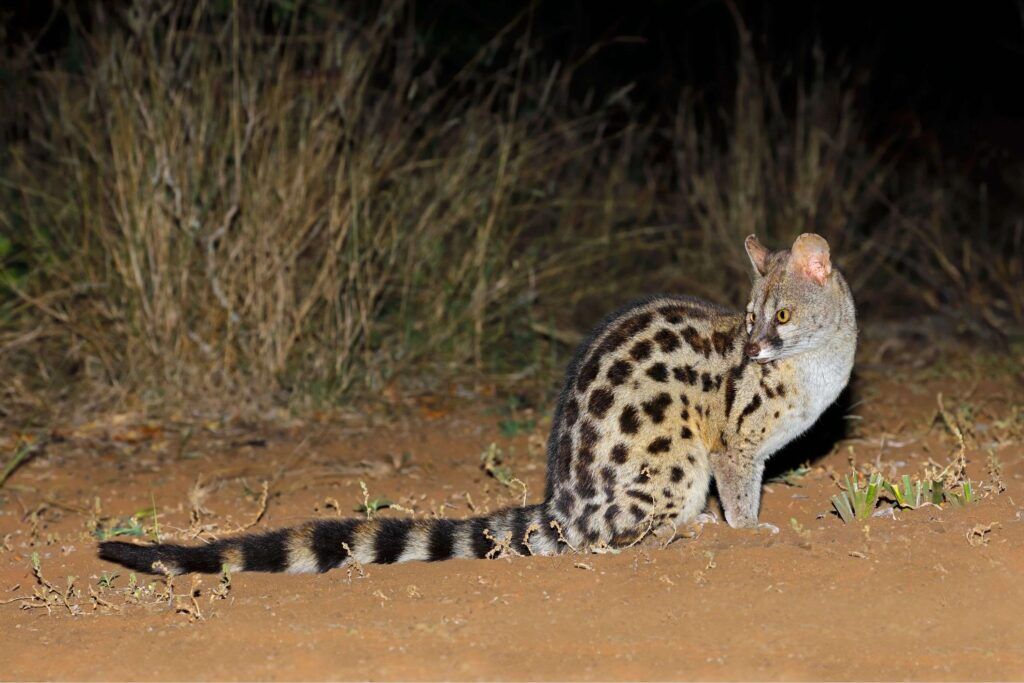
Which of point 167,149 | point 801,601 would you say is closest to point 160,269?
point 167,149

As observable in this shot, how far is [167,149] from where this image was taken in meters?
7.09

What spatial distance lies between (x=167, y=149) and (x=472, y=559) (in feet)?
11.4

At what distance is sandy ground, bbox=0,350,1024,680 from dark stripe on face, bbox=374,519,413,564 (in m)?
0.06

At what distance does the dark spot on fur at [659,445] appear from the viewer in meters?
4.68

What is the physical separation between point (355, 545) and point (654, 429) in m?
1.11

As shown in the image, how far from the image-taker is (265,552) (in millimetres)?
4516

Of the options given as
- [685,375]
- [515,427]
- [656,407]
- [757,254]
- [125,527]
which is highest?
[757,254]

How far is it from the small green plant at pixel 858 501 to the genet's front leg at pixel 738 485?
0.29 meters

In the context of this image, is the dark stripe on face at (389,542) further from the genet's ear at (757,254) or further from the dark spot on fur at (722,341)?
the genet's ear at (757,254)

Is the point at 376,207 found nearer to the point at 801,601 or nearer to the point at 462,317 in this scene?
the point at 462,317

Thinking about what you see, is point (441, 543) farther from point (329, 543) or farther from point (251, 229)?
point (251, 229)

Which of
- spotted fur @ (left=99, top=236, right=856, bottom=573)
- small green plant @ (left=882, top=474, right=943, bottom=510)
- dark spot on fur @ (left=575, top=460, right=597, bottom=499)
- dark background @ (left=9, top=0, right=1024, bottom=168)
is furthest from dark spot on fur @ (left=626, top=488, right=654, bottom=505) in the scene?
dark background @ (left=9, top=0, right=1024, bottom=168)

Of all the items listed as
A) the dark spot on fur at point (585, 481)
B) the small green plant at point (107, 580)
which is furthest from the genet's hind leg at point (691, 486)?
the small green plant at point (107, 580)

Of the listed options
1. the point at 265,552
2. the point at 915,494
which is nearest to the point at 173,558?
the point at 265,552
